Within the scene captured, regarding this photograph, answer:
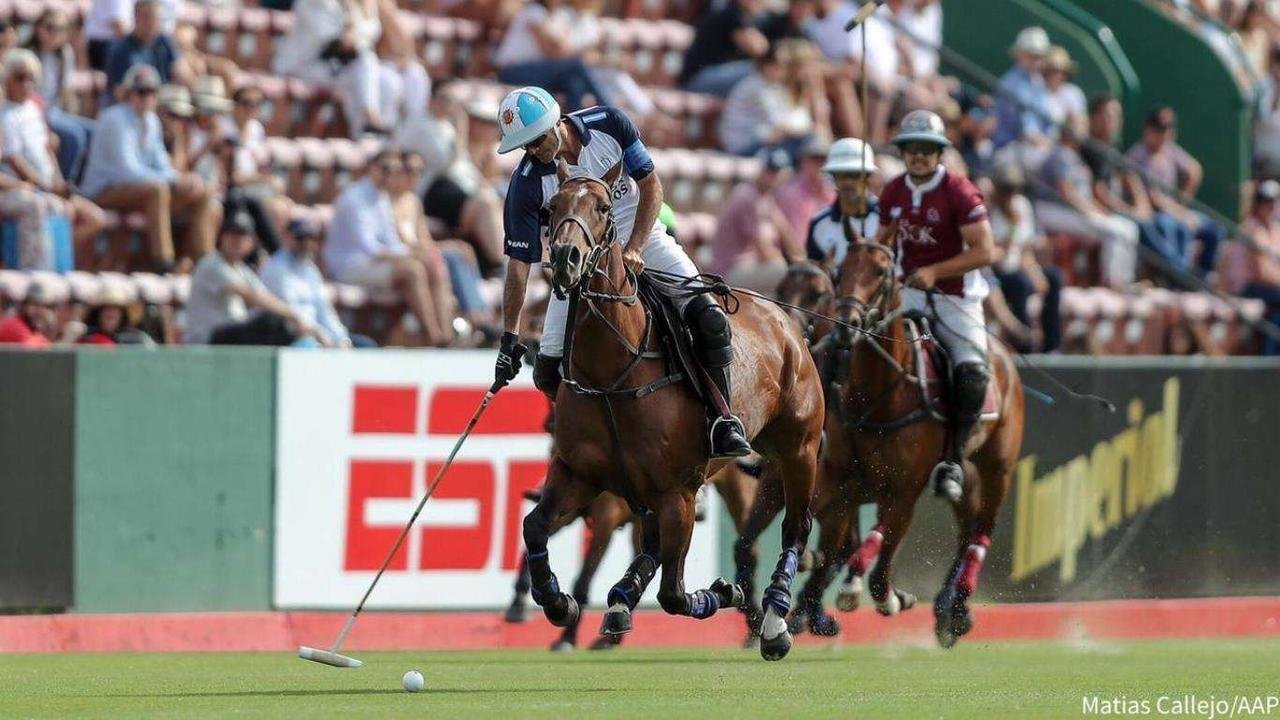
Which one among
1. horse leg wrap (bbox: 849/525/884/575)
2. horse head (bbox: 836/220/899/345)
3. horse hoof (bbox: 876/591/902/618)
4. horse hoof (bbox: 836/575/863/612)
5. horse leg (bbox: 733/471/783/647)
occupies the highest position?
horse head (bbox: 836/220/899/345)

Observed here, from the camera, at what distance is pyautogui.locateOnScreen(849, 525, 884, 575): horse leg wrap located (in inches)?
539

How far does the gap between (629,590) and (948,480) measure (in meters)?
3.78

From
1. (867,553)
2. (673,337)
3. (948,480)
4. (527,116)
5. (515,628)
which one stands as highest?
(527,116)

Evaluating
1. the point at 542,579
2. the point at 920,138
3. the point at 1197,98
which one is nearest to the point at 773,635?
the point at 542,579

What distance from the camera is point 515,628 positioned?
15625 millimetres

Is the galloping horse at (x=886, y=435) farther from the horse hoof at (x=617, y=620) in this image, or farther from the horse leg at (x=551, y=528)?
the horse hoof at (x=617, y=620)

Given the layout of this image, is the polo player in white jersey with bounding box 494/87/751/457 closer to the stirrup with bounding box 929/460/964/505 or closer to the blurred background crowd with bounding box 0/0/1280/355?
the blurred background crowd with bounding box 0/0/1280/355

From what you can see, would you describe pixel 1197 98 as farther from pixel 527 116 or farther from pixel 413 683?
pixel 413 683

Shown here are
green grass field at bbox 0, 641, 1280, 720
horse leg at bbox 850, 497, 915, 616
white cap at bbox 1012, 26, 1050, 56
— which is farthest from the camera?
white cap at bbox 1012, 26, 1050, 56

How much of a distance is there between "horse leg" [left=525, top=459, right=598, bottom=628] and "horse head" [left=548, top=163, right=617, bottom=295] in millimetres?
1023

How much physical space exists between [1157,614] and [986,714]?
851 cm

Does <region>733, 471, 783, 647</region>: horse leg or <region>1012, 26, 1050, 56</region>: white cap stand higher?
<region>1012, 26, 1050, 56</region>: white cap

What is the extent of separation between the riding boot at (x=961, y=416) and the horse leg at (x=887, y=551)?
0.28m

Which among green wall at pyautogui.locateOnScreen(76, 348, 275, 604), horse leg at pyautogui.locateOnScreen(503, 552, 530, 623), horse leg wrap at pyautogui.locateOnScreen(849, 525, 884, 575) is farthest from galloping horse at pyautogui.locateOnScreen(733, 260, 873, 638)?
green wall at pyautogui.locateOnScreen(76, 348, 275, 604)
